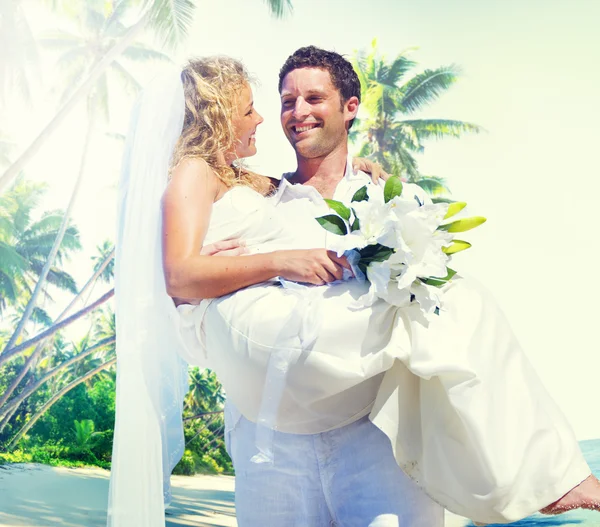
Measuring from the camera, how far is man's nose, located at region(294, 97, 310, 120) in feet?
8.45

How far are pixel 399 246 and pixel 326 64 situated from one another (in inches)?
42.5

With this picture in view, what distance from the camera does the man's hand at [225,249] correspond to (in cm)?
218

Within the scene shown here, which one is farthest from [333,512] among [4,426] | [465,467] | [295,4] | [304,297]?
[295,4]

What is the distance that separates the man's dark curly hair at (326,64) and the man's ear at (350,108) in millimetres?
22

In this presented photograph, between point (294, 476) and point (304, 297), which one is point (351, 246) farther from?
point (294, 476)

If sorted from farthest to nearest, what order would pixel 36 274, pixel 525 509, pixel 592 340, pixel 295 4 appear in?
1. pixel 295 4
2. pixel 592 340
3. pixel 36 274
4. pixel 525 509

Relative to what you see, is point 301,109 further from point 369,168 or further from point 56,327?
point 56,327

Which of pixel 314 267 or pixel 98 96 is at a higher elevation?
pixel 98 96

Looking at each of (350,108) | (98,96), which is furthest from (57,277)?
(350,108)

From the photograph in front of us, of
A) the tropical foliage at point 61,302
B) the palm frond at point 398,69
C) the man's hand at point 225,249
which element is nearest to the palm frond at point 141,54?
the tropical foliage at point 61,302

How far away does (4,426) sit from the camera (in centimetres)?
2241

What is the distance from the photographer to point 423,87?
21.0 metres

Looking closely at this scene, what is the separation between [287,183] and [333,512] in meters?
1.05

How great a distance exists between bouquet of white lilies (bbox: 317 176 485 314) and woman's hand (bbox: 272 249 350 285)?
69mm
